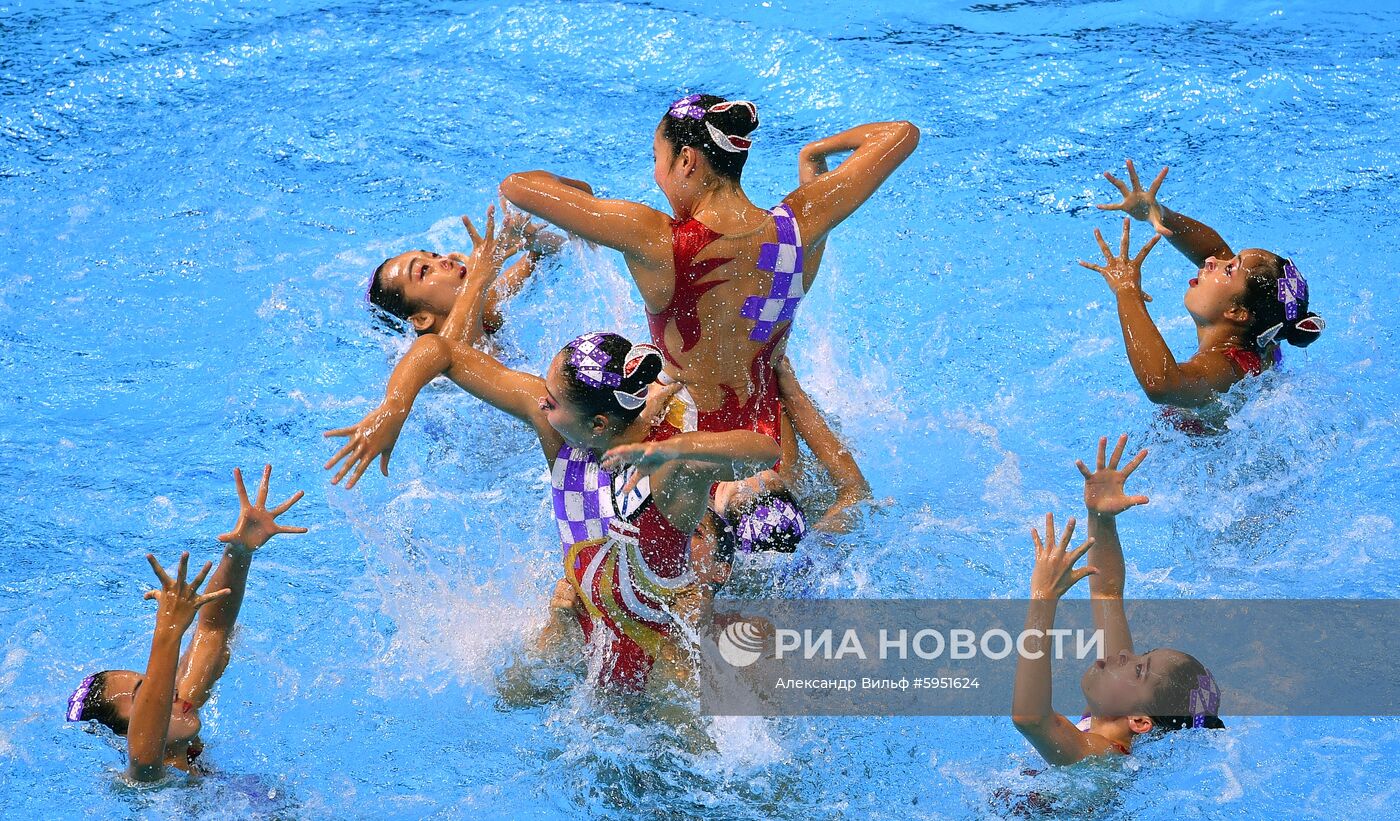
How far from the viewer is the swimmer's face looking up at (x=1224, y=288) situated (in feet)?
15.5

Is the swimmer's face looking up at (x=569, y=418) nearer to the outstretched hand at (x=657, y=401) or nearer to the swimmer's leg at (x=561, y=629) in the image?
the outstretched hand at (x=657, y=401)

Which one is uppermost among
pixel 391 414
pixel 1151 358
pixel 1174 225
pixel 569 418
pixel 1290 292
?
pixel 1174 225

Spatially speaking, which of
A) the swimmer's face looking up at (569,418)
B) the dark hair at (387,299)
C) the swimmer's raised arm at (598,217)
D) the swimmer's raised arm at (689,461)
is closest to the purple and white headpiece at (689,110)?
the swimmer's raised arm at (598,217)

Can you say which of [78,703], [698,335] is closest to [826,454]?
[698,335]

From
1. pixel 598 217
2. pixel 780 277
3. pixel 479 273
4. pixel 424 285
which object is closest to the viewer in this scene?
pixel 598 217

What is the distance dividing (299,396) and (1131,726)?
155 inches

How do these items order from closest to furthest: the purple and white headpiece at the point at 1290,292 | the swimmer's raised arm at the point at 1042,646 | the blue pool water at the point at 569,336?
the swimmer's raised arm at the point at 1042,646 → the blue pool water at the point at 569,336 → the purple and white headpiece at the point at 1290,292

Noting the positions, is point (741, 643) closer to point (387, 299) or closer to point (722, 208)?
point (722, 208)

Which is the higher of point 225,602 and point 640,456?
point 640,456

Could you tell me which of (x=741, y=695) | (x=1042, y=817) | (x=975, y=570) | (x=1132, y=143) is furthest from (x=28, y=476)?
(x=1132, y=143)

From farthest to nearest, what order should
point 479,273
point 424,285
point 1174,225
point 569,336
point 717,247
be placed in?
point 569,336, point 1174,225, point 424,285, point 479,273, point 717,247

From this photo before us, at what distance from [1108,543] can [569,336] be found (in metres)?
2.91

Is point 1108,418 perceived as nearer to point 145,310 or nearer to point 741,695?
point 741,695

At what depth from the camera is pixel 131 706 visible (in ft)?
11.8
